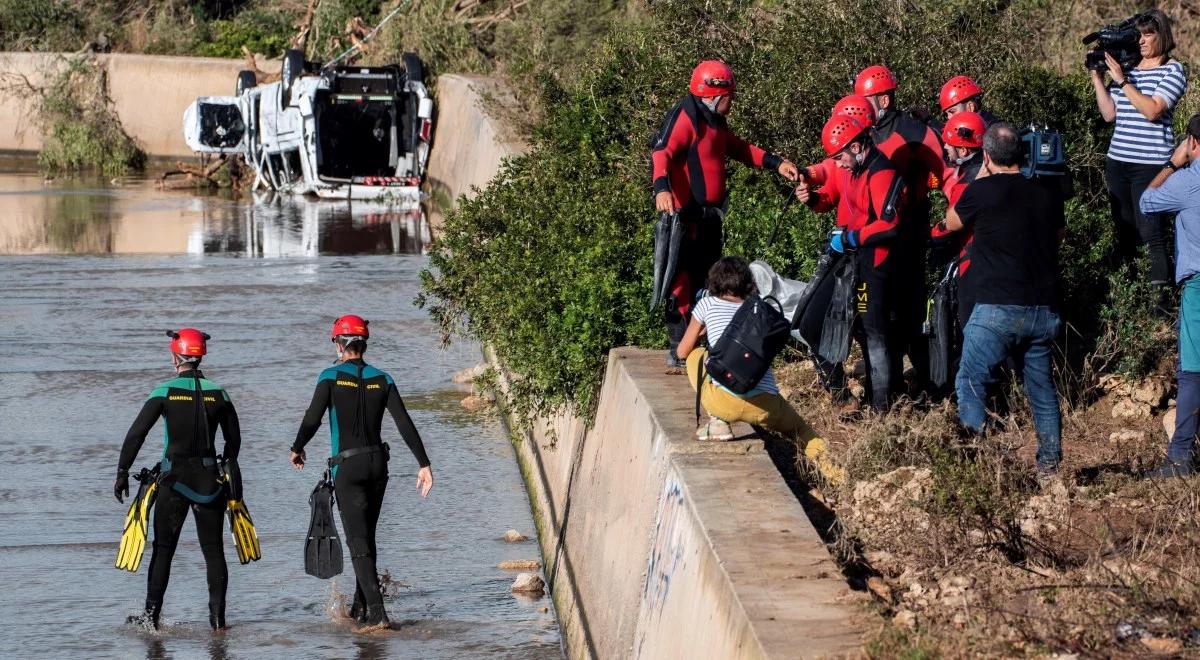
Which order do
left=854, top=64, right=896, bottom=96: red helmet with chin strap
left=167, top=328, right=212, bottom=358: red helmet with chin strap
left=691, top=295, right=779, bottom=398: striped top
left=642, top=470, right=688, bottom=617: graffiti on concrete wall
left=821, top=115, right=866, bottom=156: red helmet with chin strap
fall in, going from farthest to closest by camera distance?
left=854, top=64, right=896, bottom=96: red helmet with chin strap < left=167, top=328, right=212, bottom=358: red helmet with chin strap < left=821, top=115, right=866, bottom=156: red helmet with chin strap < left=691, top=295, right=779, bottom=398: striped top < left=642, top=470, right=688, bottom=617: graffiti on concrete wall

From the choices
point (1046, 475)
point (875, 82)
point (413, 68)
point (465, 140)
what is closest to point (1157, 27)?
point (875, 82)

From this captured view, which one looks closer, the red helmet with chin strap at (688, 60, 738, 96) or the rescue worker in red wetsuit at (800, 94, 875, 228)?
the rescue worker in red wetsuit at (800, 94, 875, 228)

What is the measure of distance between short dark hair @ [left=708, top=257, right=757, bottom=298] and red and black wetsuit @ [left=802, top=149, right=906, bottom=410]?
832 mm

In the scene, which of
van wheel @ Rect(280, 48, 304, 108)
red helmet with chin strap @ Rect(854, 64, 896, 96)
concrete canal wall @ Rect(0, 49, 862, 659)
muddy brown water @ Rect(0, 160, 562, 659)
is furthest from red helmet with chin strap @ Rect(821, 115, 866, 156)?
van wheel @ Rect(280, 48, 304, 108)

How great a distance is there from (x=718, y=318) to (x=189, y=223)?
1867cm

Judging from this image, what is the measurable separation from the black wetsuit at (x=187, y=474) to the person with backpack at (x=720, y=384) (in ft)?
8.31

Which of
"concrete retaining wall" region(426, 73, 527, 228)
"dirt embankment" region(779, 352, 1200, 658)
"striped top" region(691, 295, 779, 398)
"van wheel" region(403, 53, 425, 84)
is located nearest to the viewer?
"dirt embankment" region(779, 352, 1200, 658)

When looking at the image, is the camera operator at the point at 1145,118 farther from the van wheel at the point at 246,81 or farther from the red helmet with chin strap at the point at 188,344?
the van wheel at the point at 246,81

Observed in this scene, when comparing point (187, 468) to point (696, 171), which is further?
point (696, 171)

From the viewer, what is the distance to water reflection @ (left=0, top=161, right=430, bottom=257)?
2234cm

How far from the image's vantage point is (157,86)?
108 feet

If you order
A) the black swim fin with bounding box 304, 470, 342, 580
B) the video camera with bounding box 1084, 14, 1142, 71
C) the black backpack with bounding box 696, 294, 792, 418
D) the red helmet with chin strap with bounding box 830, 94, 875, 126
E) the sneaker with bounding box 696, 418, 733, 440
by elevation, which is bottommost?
the black swim fin with bounding box 304, 470, 342, 580

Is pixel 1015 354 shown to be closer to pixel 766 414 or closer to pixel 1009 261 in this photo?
pixel 1009 261

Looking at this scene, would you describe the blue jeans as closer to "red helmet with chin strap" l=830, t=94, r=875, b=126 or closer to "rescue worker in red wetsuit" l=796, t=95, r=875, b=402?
"rescue worker in red wetsuit" l=796, t=95, r=875, b=402
